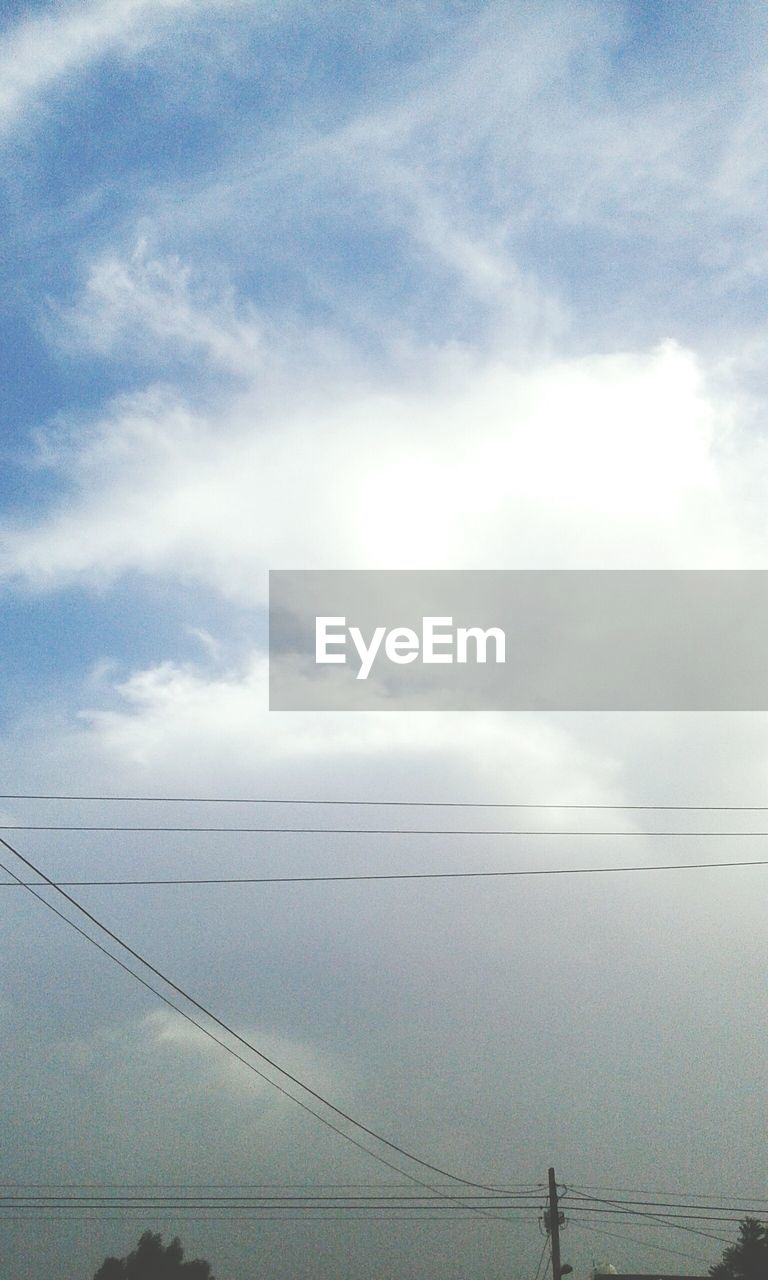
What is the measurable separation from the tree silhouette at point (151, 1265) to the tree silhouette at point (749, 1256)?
95cm

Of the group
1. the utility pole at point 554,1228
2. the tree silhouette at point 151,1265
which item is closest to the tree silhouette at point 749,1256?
the tree silhouette at point 151,1265

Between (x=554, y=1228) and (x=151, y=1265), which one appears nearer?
(x=554, y=1228)

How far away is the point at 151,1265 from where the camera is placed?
199ft

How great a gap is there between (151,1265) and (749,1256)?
3982cm

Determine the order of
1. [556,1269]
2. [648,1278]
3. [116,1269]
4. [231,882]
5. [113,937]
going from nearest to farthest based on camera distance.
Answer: [113,937], [231,882], [556,1269], [116,1269], [648,1278]

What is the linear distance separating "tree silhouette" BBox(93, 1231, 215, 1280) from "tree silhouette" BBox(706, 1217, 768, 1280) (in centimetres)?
95

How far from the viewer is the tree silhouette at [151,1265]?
6016 cm

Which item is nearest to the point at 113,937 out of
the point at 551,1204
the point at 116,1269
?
the point at 551,1204

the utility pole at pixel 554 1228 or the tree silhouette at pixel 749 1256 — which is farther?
the tree silhouette at pixel 749 1256

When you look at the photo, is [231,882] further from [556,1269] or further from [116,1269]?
[116,1269]

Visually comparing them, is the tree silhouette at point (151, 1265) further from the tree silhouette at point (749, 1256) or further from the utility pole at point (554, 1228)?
the utility pole at point (554, 1228)

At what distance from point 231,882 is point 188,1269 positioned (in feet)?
171

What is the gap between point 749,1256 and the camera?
60375 mm

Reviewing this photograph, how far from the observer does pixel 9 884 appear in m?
20.9
